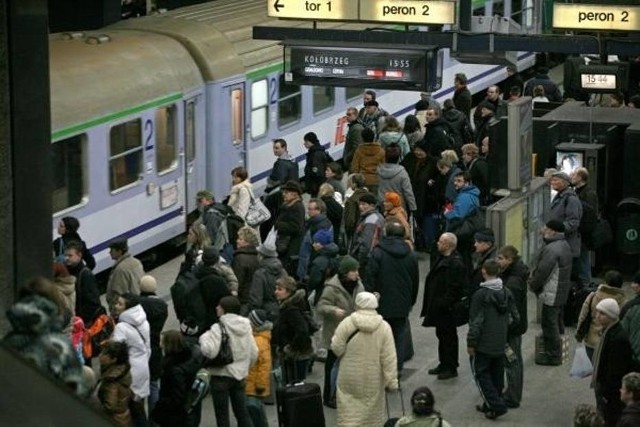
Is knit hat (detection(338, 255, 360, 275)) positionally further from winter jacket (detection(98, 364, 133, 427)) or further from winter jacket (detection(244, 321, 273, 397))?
winter jacket (detection(98, 364, 133, 427))

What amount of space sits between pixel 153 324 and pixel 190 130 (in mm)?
8289

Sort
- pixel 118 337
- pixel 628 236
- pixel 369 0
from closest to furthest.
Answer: pixel 118 337
pixel 369 0
pixel 628 236

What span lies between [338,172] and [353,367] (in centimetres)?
643

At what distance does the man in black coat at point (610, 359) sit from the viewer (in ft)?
45.0

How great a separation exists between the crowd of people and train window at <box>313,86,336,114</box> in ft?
21.6

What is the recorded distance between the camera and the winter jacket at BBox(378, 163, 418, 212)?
1984 centimetres

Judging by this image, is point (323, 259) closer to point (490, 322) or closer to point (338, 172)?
point (490, 322)

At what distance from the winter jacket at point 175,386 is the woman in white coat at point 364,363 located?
1.26 meters

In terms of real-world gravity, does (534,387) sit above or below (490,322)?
below

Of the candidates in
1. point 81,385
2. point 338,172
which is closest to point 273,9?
point 338,172

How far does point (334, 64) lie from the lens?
60.8ft

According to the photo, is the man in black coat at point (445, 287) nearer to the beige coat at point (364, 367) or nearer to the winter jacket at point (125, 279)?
the beige coat at point (364, 367)

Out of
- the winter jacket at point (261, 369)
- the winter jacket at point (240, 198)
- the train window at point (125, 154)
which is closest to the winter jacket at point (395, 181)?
the winter jacket at point (240, 198)

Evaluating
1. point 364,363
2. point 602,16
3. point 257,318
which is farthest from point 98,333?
point 602,16
